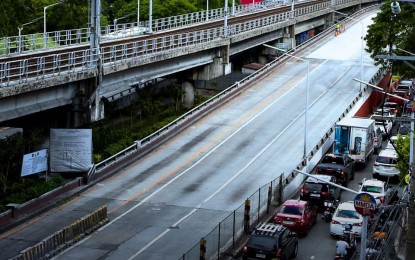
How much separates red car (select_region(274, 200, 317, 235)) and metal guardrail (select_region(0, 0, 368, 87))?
44.7ft

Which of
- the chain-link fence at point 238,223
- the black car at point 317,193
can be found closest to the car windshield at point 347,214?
the chain-link fence at point 238,223

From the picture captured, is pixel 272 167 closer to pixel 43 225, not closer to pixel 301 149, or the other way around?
pixel 301 149

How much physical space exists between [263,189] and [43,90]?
12.1 metres

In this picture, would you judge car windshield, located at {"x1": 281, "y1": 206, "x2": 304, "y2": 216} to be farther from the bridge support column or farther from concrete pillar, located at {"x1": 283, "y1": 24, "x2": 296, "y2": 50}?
concrete pillar, located at {"x1": 283, "y1": 24, "x2": 296, "y2": 50}

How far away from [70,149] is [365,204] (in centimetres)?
2082

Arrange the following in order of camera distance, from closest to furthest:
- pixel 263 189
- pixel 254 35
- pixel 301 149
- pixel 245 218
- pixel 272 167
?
1. pixel 245 218
2. pixel 263 189
3. pixel 272 167
4. pixel 301 149
5. pixel 254 35

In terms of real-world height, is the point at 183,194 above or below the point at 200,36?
below

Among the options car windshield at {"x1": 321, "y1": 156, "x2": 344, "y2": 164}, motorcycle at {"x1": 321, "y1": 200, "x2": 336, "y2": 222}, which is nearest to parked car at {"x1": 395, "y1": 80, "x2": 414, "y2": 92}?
car windshield at {"x1": 321, "y1": 156, "x2": 344, "y2": 164}

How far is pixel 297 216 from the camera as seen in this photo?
125 ft

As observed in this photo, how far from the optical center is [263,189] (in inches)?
1722

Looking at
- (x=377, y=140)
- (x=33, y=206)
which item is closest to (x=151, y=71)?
(x=377, y=140)

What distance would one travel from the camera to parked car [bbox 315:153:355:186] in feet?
153

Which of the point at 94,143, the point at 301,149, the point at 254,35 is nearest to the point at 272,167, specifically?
the point at 301,149

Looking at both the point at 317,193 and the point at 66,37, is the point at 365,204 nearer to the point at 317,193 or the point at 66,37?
the point at 317,193
